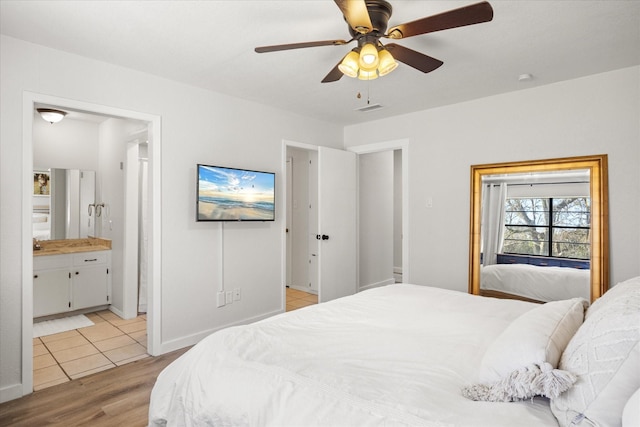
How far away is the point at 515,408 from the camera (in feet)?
3.47

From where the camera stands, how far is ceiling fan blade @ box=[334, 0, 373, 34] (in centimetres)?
161

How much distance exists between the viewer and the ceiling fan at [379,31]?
5.43 feet

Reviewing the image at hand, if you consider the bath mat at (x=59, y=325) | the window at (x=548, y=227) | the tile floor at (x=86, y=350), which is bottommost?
the tile floor at (x=86, y=350)

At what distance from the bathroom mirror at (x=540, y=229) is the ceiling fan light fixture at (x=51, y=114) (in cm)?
476

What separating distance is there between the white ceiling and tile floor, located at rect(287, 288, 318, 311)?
2.79 metres

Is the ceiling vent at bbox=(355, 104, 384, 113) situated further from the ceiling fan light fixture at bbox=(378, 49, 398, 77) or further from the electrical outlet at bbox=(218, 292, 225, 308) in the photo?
the electrical outlet at bbox=(218, 292, 225, 308)

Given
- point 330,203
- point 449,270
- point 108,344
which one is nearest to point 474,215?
point 449,270

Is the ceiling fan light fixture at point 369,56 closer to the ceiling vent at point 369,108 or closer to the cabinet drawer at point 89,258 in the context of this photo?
the ceiling vent at point 369,108

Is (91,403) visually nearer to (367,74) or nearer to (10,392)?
(10,392)

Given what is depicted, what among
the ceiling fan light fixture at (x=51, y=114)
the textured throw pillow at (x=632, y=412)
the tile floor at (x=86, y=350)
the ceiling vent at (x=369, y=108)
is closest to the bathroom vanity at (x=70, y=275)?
the tile floor at (x=86, y=350)

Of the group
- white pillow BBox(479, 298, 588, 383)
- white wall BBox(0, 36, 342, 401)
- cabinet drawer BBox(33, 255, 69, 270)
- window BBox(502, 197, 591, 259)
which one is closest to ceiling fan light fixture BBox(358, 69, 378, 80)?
white pillow BBox(479, 298, 588, 383)

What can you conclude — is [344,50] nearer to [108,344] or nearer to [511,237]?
[511,237]

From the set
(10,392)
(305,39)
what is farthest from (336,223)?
(10,392)

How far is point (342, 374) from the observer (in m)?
1.29
